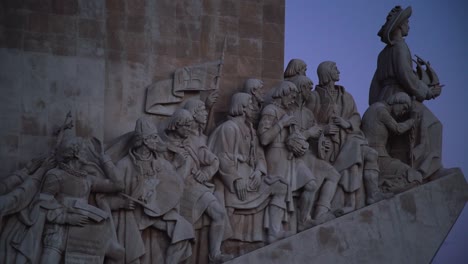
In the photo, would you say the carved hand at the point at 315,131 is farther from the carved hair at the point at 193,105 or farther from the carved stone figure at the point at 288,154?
the carved hair at the point at 193,105

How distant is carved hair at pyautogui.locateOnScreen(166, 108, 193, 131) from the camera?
52.3ft

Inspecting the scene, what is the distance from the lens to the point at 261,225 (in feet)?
53.6

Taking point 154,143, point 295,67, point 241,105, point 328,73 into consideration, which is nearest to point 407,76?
point 328,73

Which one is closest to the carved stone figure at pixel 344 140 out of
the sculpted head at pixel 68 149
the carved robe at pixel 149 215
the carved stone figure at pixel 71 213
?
the carved robe at pixel 149 215

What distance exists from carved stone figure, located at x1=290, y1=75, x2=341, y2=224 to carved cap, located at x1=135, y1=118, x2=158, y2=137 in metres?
2.25

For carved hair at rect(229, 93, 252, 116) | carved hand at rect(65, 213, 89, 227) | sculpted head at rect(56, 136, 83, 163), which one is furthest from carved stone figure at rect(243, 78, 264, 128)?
carved hand at rect(65, 213, 89, 227)

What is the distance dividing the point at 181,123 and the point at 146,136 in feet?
1.95

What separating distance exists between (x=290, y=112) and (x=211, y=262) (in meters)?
2.58

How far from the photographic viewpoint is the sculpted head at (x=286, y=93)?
16.8 metres

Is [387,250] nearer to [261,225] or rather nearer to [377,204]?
[377,204]

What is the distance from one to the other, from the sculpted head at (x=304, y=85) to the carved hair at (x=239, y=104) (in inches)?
36.0

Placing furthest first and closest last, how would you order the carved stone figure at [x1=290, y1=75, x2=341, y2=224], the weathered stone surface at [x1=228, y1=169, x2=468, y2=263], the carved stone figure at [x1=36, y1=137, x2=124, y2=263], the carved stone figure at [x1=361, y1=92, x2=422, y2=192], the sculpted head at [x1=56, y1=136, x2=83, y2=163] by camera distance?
the carved stone figure at [x1=361, y1=92, x2=422, y2=192] < the carved stone figure at [x1=290, y1=75, x2=341, y2=224] < the weathered stone surface at [x1=228, y1=169, x2=468, y2=263] < the sculpted head at [x1=56, y1=136, x2=83, y2=163] < the carved stone figure at [x1=36, y1=137, x2=124, y2=263]

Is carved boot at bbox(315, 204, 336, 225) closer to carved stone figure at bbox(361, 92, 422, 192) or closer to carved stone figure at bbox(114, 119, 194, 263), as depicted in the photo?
carved stone figure at bbox(361, 92, 422, 192)

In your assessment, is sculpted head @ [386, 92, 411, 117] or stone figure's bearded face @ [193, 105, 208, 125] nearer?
stone figure's bearded face @ [193, 105, 208, 125]
